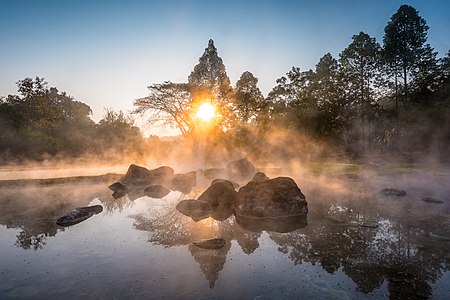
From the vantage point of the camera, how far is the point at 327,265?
8.29 metres

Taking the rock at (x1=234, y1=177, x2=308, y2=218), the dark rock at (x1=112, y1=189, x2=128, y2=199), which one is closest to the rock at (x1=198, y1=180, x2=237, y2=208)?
the rock at (x1=234, y1=177, x2=308, y2=218)

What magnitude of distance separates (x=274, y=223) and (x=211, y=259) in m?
4.87

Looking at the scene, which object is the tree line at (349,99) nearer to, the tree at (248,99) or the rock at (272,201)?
the tree at (248,99)

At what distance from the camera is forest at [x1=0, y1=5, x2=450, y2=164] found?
142ft

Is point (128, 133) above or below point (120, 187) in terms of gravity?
above

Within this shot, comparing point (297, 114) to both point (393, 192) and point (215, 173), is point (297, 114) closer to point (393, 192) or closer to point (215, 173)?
point (215, 173)

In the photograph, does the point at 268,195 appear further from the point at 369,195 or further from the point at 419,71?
the point at 419,71

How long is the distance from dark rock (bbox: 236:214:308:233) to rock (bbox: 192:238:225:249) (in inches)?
85.1

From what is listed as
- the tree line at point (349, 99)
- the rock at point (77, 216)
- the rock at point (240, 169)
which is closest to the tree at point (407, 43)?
the tree line at point (349, 99)

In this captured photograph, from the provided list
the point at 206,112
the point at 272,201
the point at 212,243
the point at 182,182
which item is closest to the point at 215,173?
the point at 182,182

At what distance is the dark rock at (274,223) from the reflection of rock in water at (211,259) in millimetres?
2390

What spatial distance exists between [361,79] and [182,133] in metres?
30.2

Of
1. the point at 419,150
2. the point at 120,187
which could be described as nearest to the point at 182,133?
the point at 120,187

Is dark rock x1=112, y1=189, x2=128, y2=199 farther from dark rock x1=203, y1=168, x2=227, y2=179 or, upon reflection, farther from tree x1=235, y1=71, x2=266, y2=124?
tree x1=235, y1=71, x2=266, y2=124
